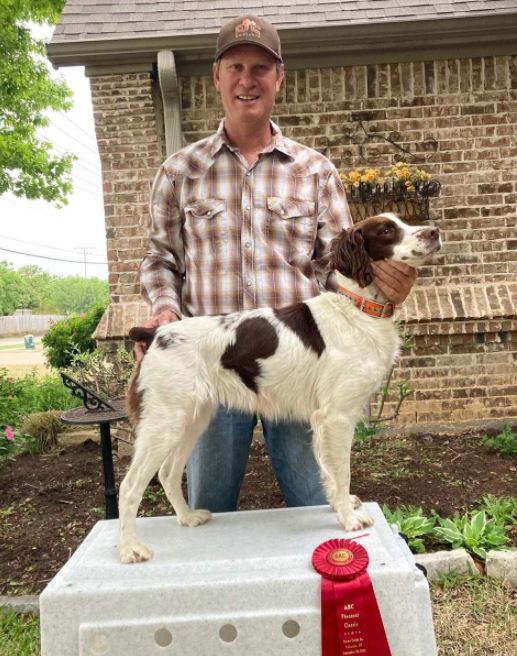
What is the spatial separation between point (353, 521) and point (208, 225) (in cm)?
146

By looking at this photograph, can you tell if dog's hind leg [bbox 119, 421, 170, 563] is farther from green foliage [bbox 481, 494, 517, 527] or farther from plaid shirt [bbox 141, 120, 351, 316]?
green foliage [bbox 481, 494, 517, 527]

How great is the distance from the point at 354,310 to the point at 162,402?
84 centimetres

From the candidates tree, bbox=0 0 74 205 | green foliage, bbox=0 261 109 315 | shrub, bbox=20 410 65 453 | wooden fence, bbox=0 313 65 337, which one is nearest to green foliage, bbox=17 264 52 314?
green foliage, bbox=0 261 109 315

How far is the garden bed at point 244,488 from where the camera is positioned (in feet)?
13.1

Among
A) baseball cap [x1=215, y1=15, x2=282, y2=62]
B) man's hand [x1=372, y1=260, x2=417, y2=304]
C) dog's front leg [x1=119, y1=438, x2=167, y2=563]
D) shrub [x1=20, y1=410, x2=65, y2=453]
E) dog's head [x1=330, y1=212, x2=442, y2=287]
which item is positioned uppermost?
baseball cap [x1=215, y1=15, x2=282, y2=62]

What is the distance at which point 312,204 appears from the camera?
2750 millimetres

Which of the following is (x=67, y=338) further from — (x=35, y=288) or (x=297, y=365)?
(x=35, y=288)

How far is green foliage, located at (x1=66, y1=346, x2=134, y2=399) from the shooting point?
553cm

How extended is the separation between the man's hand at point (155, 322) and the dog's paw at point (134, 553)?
0.72 m

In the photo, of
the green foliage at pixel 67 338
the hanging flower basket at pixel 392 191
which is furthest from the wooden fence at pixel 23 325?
the hanging flower basket at pixel 392 191

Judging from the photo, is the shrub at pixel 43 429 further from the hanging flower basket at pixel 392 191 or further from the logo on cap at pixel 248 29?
the logo on cap at pixel 248 29

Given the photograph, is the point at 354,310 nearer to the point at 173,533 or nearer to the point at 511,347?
the point at 173,533

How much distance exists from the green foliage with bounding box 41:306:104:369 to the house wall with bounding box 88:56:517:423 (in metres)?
4.80

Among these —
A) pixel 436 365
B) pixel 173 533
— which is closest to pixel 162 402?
pixel 173 533
